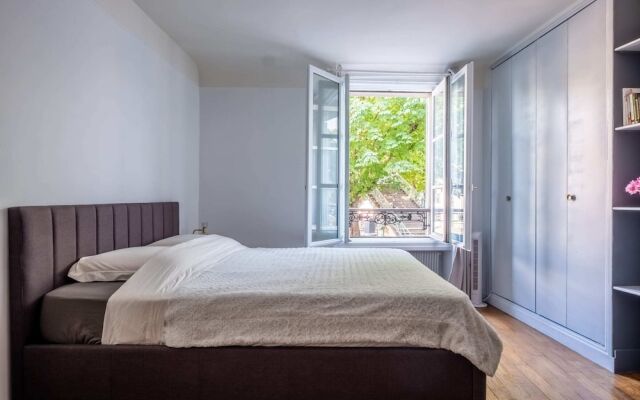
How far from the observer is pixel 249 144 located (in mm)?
4281

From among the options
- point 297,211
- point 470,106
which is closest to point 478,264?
point 470,106

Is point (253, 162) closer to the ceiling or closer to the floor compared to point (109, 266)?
closer to the ceiling

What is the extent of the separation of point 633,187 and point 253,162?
3211mm

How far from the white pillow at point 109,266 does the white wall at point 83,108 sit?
0.33 meters

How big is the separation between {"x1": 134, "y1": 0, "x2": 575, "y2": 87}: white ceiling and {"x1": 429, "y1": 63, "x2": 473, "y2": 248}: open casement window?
315mm

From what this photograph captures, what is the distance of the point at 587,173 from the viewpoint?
2760mm

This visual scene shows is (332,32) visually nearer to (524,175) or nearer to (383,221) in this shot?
(524,175)

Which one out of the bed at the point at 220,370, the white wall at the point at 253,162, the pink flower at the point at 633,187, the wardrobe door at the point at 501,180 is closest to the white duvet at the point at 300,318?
the bed at the point at 220,370

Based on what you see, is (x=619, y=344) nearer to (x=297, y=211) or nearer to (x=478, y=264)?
(x=478, y=264)

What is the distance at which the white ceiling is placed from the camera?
2.89m

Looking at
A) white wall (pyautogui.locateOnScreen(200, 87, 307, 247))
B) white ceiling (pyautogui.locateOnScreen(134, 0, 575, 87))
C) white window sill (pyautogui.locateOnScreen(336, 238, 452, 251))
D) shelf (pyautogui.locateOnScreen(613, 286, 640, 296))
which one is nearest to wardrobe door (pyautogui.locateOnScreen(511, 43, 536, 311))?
white ceiling (pyautogui.locateOnScreen(134, 0, 575, 87))

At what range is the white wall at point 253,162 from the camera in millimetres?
4277

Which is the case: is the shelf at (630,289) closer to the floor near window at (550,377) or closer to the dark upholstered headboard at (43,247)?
the floor near window at (550,377)

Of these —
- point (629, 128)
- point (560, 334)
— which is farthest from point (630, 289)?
point (629, 128)
